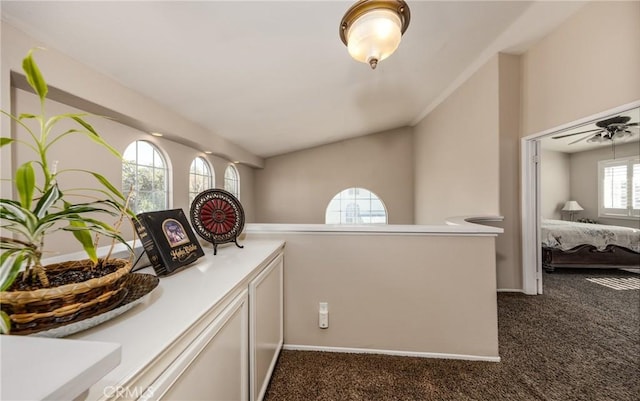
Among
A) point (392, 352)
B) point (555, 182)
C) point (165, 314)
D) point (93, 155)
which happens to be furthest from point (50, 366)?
point (555, 182)

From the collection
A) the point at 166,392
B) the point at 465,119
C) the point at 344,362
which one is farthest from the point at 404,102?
the point at 166,392

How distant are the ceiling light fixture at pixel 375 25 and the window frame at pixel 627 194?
6600mm

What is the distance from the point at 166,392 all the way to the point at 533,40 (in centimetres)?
398

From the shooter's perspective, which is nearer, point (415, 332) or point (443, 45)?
point (415, 332)

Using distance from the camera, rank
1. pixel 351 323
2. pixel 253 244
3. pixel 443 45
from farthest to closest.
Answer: pixel 443 45 → pixel 351 323 → pixel 253 244

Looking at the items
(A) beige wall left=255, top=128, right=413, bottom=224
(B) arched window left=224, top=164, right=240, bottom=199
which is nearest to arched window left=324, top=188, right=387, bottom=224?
(A) beige wall left=255, top=128, right=413, bottom=224

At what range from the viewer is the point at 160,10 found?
55.9 inches

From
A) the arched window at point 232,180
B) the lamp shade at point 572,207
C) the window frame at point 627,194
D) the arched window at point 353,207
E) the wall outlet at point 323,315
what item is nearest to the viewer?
the wall outlet at point 323,315

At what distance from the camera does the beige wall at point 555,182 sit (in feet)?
18.6

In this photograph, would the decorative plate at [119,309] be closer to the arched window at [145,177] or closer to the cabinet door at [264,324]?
the cabinet door at [264,324]

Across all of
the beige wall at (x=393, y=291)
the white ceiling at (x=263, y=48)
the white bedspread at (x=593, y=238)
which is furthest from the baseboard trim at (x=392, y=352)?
the white bedspread at (x=593, y=238)

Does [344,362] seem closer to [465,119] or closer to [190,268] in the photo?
[190,268]

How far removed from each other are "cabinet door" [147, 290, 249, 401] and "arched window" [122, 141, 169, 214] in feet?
7.75

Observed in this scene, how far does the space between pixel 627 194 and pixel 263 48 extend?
7.34 meters
